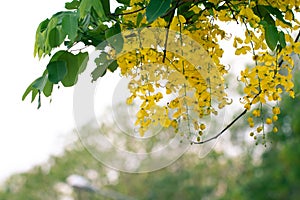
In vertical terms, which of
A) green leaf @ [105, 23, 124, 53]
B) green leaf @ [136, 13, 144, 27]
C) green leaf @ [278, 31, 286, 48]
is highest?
green leaf @ [278, 31, 286, 48]

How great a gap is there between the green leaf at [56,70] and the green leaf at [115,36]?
0.09 metres

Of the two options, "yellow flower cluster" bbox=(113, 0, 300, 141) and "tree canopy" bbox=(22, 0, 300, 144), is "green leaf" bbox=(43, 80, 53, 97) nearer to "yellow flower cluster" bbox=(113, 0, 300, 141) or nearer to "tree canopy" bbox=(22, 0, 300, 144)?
"tree canopy" bbox=(22, 0, 300, 144)

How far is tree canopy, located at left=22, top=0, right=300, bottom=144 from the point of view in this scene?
1017 millimetres

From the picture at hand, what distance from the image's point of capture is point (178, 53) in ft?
3.55

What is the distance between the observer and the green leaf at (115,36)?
101 cm

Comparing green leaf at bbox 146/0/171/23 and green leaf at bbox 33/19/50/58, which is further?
green leaf at bbox 33/19/50/58

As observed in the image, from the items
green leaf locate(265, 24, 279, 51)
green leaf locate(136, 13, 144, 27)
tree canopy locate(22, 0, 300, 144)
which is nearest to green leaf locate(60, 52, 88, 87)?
tree canopy locate(22, 0, 300, 144)

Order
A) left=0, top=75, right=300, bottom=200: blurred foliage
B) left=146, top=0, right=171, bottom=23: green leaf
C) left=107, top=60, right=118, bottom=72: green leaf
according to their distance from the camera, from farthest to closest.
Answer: left=0, top=75, right=300, bottom=200: blurred foliage → left=107, top=60, right=118, bottom=72: green leaf → left=146, top=0, right=171, bottom=23: green leaf

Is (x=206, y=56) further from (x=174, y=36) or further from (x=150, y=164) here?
(x=150, y=164)

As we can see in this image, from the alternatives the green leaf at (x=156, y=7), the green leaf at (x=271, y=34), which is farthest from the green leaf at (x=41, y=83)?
the green leaf at (x=271, y=34)

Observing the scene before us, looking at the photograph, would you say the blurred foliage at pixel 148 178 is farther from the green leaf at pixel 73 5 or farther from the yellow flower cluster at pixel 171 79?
the green leaf at pixel 73 5

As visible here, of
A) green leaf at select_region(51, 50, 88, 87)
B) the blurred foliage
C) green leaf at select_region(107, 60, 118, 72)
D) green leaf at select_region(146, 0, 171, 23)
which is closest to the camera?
green leaf at select_region(146, 0, 171, 23)

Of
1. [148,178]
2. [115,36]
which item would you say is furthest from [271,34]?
[148,178]

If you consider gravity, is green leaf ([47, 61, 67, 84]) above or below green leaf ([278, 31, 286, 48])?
below
